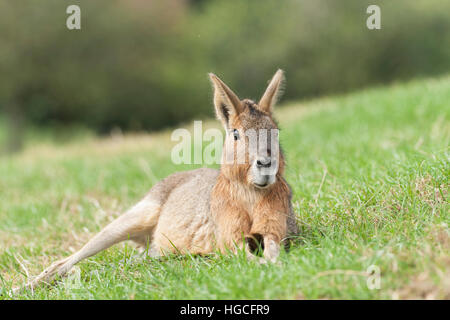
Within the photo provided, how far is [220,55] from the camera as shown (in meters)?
23.8

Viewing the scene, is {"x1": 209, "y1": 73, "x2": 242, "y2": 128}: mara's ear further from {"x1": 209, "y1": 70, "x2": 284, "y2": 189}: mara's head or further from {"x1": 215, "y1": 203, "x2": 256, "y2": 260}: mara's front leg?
{"x1": 215, "y1": 203, "x2": 256, "y2": 260}: mara's front leg

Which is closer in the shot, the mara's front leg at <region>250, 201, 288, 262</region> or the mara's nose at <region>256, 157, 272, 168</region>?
the mara's nose at <region>256, 157, 272, 168</region>

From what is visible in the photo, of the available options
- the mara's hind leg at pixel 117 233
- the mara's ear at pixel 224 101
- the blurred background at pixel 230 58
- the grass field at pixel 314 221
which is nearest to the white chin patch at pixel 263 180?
the grass field at pixel 314 221

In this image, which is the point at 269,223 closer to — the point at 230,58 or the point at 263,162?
the point at 263,162

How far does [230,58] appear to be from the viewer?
23.5 m

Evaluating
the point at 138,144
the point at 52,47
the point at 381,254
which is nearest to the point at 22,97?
the point at 52,47

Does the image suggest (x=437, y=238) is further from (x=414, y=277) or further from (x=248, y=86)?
(x=248, y=86)

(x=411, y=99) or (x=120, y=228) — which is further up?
(x=411, y=99)

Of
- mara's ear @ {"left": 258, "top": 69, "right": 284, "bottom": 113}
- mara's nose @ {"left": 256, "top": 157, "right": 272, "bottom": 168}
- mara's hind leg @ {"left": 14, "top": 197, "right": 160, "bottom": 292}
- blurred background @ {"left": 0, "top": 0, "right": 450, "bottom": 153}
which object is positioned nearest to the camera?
mara's nose @ {"left": 256, "top": 157, "right": 272, "bottom": 168}

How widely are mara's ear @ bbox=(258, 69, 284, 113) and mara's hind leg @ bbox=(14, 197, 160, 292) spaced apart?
146cm

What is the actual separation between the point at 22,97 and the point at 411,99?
14.6 m

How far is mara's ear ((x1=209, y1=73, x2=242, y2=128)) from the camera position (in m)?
3.86

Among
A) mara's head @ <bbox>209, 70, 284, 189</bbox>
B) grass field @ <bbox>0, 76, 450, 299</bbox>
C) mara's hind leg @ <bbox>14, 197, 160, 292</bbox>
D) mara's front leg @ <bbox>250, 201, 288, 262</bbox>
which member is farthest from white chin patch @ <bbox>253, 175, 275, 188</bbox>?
mara's hind leg @ <bbox>14, 197, 160, 292</bbox>
